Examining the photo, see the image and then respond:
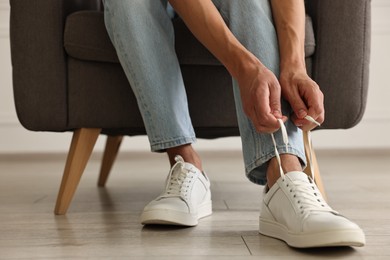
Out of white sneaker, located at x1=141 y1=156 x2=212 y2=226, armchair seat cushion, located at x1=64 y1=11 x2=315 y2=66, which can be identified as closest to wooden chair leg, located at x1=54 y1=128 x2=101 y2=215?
armchair seat cushion, located at x1=64 y1=11 x2=315 y2=66

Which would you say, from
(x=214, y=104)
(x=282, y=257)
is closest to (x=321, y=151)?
(x=214, y=104)

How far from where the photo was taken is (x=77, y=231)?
114cm

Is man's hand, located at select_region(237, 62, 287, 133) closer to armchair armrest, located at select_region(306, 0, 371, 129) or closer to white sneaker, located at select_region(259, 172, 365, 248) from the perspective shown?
white sneaker, located at select_region(259, 172, 365, 248)

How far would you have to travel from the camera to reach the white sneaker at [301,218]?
35.2 inches

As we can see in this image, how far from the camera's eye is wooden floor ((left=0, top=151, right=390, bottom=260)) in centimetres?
94

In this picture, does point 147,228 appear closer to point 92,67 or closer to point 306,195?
point 306,195

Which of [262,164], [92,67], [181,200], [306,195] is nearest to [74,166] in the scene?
[92,67]

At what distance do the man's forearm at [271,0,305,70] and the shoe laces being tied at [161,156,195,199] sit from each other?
0.88 feet

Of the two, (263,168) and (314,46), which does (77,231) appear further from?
(314,46)

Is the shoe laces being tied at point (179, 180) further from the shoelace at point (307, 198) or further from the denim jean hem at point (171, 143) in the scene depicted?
the shoelace at point (307, 198)

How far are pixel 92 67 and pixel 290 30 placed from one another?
481mm

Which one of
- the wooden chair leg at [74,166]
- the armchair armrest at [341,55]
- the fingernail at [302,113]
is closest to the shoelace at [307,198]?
the fingernail at [302,113]

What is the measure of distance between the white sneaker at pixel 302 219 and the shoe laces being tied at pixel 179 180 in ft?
0.56

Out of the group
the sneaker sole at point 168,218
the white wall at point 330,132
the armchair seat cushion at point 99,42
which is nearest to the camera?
the sneaker sole at point 168,218
